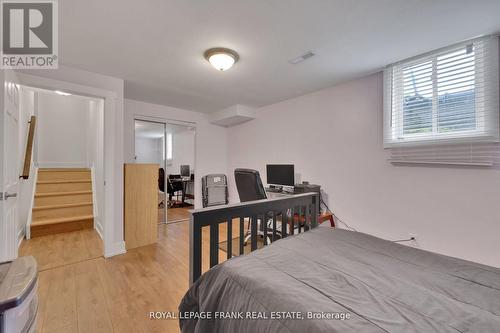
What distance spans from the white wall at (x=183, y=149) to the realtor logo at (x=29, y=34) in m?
2.57

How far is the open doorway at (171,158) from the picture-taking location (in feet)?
14.2

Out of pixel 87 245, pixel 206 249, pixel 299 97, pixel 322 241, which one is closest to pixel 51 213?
pixel 87 245

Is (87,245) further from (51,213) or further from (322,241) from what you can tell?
(322,241)

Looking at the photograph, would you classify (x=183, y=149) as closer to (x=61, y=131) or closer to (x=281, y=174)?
(x=281, y=174)

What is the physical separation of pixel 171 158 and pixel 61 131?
8.77ft

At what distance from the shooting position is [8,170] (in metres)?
1.87

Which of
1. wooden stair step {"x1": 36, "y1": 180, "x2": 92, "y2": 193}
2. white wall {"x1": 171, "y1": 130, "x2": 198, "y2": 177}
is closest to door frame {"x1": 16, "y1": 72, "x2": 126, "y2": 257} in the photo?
white wall {"x1": 171, "y1": 130, "x2": 198, "y2": 177}

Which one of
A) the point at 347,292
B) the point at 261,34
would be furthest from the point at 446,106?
the point at 347,292

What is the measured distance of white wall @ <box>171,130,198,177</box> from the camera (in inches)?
190

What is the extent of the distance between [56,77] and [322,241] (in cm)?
337

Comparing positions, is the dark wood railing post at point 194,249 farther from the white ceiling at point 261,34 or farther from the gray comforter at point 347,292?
the white ceiling at point 261,34

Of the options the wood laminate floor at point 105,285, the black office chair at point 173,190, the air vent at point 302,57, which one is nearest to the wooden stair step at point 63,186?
the wood laminate floor at point 105,285

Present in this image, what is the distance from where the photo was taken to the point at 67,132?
16.1ft

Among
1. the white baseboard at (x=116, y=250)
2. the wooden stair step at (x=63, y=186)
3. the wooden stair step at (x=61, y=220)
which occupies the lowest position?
the white baseboard at (x=116, y=250)
